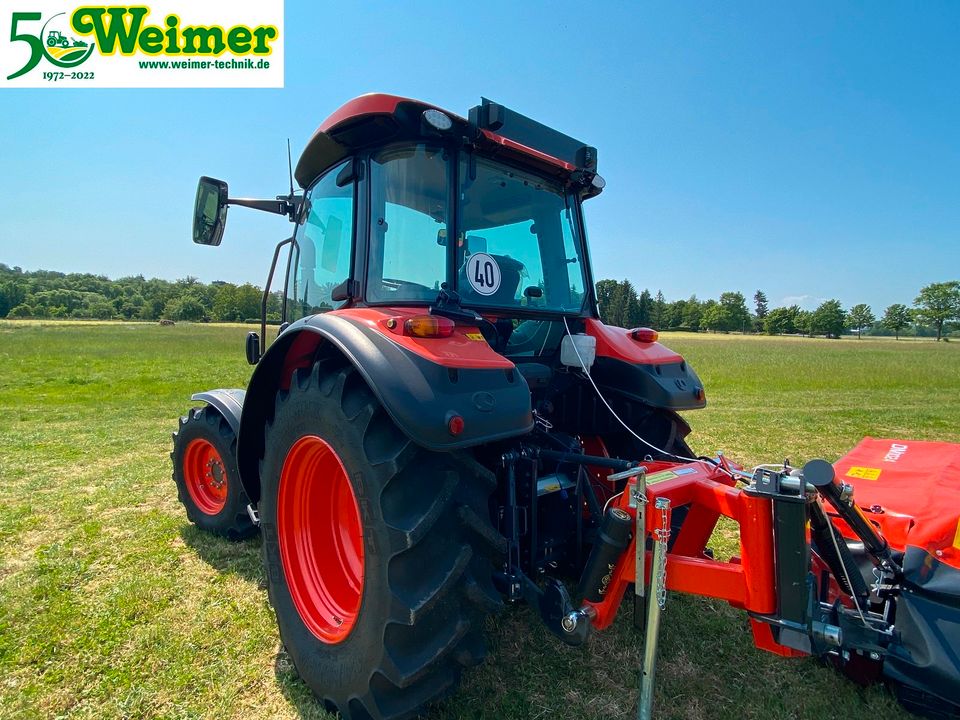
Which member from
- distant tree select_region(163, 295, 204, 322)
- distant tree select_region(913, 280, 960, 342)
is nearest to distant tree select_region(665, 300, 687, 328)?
distant tree select_region(913, 280, 960, 342)

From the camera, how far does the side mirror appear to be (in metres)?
3.00

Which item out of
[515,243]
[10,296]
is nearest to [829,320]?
[515,243]

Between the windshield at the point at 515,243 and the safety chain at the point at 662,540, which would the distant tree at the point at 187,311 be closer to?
the windshield at the point at 515,243

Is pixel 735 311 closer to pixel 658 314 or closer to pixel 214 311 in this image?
pixel 658 314

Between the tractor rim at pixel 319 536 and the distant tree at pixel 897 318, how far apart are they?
110 metres

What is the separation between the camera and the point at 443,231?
2.30 meters

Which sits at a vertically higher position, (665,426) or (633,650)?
(665,426)

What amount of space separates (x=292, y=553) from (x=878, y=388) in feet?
52.4

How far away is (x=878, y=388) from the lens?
13.5m

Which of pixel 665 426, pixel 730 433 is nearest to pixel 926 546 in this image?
pixel 665 426

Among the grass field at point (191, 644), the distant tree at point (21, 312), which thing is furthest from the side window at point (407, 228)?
the distant tree at point (21, 312)

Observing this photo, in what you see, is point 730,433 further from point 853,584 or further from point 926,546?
point 853,584

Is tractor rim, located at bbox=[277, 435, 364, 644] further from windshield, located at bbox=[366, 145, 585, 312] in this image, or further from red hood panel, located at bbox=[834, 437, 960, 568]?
red hood panel, located at bbox=[834, 437, 960, 568]

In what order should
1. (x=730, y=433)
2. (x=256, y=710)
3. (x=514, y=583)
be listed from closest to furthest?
(x=514, y=583) → (x=256, y=710) → (x=730, y=433)
